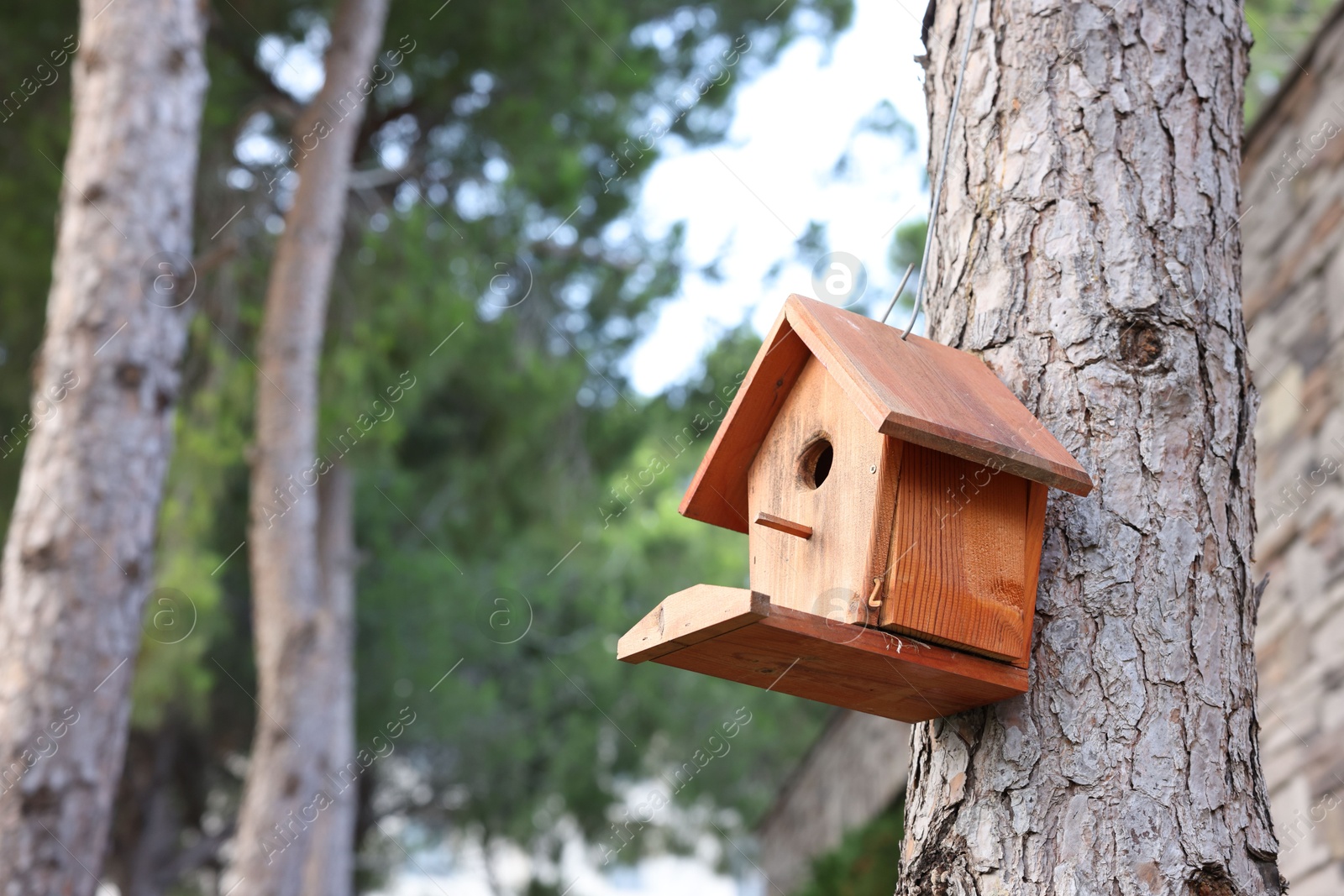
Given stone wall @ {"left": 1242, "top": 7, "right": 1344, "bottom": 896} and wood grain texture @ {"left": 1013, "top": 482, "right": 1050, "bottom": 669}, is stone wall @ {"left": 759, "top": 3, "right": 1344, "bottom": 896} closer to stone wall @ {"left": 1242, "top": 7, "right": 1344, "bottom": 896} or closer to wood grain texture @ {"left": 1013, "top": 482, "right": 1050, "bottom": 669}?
stone wall @ {"left": 1242, "top": 7, "right": 1344, "bottom": 896}

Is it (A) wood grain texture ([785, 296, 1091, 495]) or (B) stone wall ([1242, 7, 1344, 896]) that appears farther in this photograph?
(B) stone wall ([1242, 7, 1344, 896])

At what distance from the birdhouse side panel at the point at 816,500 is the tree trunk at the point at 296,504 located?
5.13 m

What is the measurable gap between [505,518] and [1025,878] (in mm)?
9109

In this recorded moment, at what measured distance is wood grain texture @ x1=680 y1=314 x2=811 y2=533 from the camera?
1.85 metres

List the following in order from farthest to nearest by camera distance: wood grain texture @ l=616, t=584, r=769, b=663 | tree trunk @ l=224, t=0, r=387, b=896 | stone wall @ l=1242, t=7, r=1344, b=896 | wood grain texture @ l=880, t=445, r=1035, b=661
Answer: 1. tree trunk @ l=224, t=0, r=387, b=896
2. stone wall @ l=1242, t=7, r=1344, b=896
3. wood grain texture @ l=880, t=445, r=1035, b=661
4. wood grain texture @ l=616, t=584, r=769, b=663

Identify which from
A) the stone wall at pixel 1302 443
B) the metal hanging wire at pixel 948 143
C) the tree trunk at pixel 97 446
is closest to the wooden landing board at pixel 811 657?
the metal hanging wire at pixel 948 143

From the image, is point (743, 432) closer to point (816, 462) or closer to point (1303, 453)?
point (816, 462)

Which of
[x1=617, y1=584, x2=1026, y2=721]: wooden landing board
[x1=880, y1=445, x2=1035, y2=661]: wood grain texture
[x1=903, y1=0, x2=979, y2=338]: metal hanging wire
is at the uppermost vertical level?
[x1=903, y1=0, x2=979, y2=338]: metal hanging wire

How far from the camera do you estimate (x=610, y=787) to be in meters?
13.5

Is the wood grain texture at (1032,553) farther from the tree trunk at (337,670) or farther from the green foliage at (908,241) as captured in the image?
the green foliage at (908,241)

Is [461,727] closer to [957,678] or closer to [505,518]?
[505,518]

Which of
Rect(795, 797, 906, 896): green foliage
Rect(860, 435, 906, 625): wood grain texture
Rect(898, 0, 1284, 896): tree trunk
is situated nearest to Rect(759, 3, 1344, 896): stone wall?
Rect(795, 797, 906, 896): green foliage

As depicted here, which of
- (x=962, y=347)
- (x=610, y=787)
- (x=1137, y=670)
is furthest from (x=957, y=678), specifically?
(x=610, y=787)

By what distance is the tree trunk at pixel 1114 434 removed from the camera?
1.43 metres
